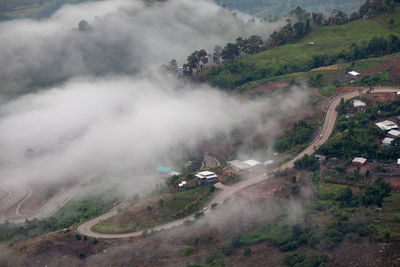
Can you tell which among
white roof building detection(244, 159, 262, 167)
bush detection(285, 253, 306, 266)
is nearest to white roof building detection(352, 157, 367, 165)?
white roof building detection(244, 159, 262, 167)

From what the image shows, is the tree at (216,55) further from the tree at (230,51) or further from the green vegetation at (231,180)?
the green vegetation at (231,180)

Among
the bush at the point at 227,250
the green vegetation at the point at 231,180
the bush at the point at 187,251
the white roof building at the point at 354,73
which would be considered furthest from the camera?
the white roof building at the point at 354,73

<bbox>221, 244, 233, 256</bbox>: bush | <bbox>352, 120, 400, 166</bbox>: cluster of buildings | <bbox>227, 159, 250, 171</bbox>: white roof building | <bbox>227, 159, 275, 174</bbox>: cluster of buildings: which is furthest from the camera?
<bbox>227, 159, 250, 171</bbox>: white roof building

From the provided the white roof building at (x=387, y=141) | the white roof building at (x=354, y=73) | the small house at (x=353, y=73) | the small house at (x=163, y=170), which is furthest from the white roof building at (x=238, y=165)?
the white roof building at (x=354, y=73)

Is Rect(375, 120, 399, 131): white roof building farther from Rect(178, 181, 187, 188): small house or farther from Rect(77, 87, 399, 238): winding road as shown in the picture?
Rect(178, 181, 187, 188): small house

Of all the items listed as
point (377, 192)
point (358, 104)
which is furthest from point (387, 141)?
point (377, 192)

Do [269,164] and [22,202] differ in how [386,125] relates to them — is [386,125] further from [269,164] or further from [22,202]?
[22,202]
